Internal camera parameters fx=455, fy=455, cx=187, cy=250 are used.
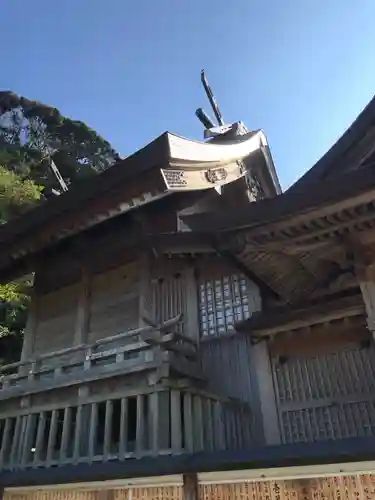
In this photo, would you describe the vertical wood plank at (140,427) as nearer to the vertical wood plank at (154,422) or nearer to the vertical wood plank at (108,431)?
the vertical wood plank at (154,422)

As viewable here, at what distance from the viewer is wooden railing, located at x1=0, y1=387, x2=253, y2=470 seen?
23.1 feet

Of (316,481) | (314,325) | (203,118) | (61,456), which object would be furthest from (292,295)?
(203,118)

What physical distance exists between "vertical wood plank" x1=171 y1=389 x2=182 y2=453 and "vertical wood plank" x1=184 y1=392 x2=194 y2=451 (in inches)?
5.0

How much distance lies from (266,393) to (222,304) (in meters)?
1.99

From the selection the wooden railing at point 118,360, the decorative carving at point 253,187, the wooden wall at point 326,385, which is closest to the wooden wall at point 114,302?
the wooden railing at point 118,360

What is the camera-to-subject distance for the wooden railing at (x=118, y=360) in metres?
7.64

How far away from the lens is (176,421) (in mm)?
7004

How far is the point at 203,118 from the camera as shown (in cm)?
1441

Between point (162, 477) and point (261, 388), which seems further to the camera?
point (261, 388)

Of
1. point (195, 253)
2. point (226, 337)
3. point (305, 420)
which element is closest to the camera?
point (305, 420)

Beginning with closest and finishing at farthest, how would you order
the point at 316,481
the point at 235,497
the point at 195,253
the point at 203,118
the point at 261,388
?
Result: the point at 316,481 < the point at 235,497 < the point at 261,388 < the point at 195,253 < the point at 203,118

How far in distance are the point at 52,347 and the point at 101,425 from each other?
2242mm

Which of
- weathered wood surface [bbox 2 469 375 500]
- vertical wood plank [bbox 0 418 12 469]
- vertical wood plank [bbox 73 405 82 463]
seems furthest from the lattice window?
vertical wood plank [bbox 0 418 12 469]

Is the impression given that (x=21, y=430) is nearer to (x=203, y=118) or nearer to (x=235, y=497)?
(x=235, y=497)
